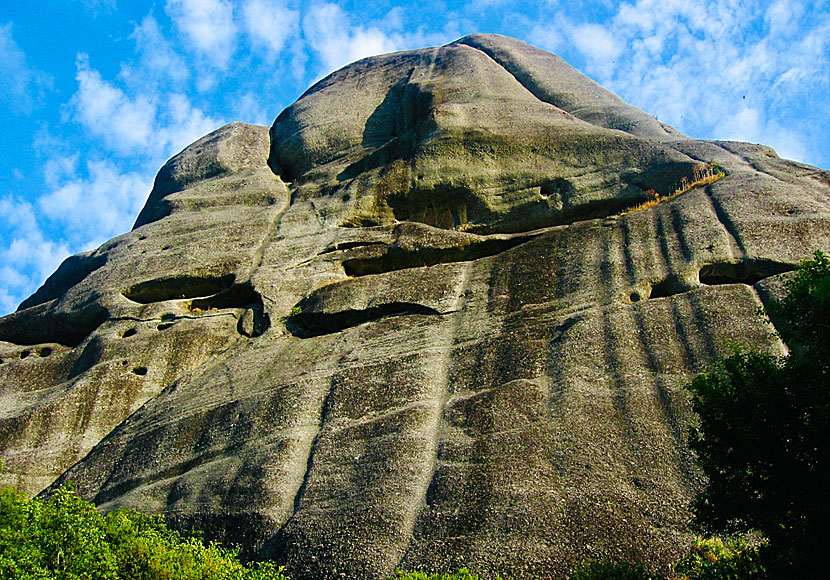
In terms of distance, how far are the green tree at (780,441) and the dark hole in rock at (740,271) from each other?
645 centimetres

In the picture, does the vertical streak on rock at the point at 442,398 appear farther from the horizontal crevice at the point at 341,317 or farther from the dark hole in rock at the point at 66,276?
the dark hole in rock at the point at 66,276

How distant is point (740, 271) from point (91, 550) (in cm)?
1367

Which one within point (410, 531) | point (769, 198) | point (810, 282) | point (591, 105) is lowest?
point (410, 531)

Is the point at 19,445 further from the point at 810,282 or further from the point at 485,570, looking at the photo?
the point at 810,282

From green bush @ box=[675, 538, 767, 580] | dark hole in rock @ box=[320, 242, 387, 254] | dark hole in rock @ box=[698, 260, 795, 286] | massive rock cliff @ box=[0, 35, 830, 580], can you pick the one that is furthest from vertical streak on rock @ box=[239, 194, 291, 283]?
green bush @ box=[675, 538, 767, 580]

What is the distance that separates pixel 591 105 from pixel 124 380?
20.3 meters

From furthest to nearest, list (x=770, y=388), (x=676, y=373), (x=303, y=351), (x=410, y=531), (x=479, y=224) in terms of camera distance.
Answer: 1. (x=479, y=224)
2. (x=303, y=351)
3. (x=676, y=373)
4. (x=410, y=531)
5. (x=770, y=388)

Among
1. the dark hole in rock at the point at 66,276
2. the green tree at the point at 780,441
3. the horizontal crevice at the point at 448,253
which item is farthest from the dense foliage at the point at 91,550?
the dark hole in rock at the point at 66,276

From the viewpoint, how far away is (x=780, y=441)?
10.3 metres

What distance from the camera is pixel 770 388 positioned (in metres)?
10.5

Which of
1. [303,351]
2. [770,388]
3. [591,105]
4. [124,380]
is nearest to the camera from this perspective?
[770,388]

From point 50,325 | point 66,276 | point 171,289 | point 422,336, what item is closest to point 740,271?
point 422,336

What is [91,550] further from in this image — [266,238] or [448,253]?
[266,238]

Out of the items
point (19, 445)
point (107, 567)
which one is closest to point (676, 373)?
point (107, 567)
